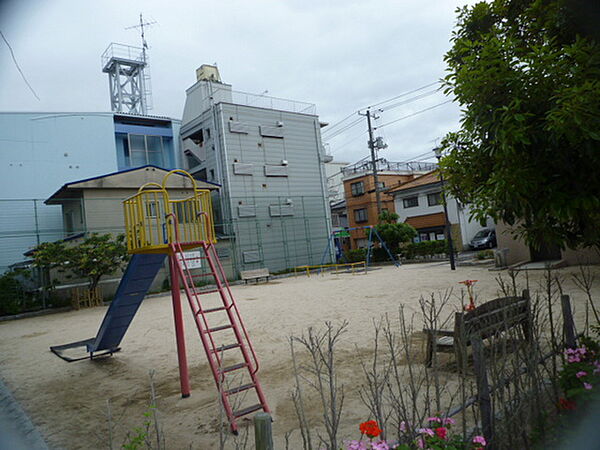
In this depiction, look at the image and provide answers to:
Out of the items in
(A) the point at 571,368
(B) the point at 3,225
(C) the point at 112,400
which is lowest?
(C) the point at 112,400

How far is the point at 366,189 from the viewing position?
33812 mm

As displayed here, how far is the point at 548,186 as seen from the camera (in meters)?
2.33

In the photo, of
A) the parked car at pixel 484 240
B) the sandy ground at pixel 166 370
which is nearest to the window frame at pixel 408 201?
the parked car at pixel 484 240

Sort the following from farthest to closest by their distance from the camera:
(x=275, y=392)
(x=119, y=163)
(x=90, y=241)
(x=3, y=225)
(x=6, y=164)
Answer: (x=119, y=163) < (x=6, y=164) < (x=3, y=225) < (x=90, y=241) < (x=275, y=392)

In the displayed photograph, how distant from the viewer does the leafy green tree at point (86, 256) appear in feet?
44.5

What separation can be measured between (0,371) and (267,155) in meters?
19.0

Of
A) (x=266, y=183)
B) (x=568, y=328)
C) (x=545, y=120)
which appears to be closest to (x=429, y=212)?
(x=266, y=183)

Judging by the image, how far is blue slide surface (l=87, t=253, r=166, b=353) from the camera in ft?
17.8

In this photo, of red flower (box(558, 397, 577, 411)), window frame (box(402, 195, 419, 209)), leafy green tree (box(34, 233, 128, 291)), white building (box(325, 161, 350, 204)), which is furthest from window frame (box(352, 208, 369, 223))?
red flower (box(558, 397, 577, 411))

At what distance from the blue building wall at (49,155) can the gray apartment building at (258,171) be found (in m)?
4.03

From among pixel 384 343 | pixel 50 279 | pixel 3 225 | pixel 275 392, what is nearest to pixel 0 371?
pixel 275 392

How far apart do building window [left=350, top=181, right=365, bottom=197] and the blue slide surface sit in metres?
29.4

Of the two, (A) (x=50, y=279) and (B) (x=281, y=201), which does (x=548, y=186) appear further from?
(B) (x=281, y=201)

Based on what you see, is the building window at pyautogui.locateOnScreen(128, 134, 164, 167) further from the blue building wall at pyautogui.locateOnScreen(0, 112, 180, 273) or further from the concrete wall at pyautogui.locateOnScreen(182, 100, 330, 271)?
the concrete wall at pyautogui.locateOnScreen(182, 100, 330, 271)
